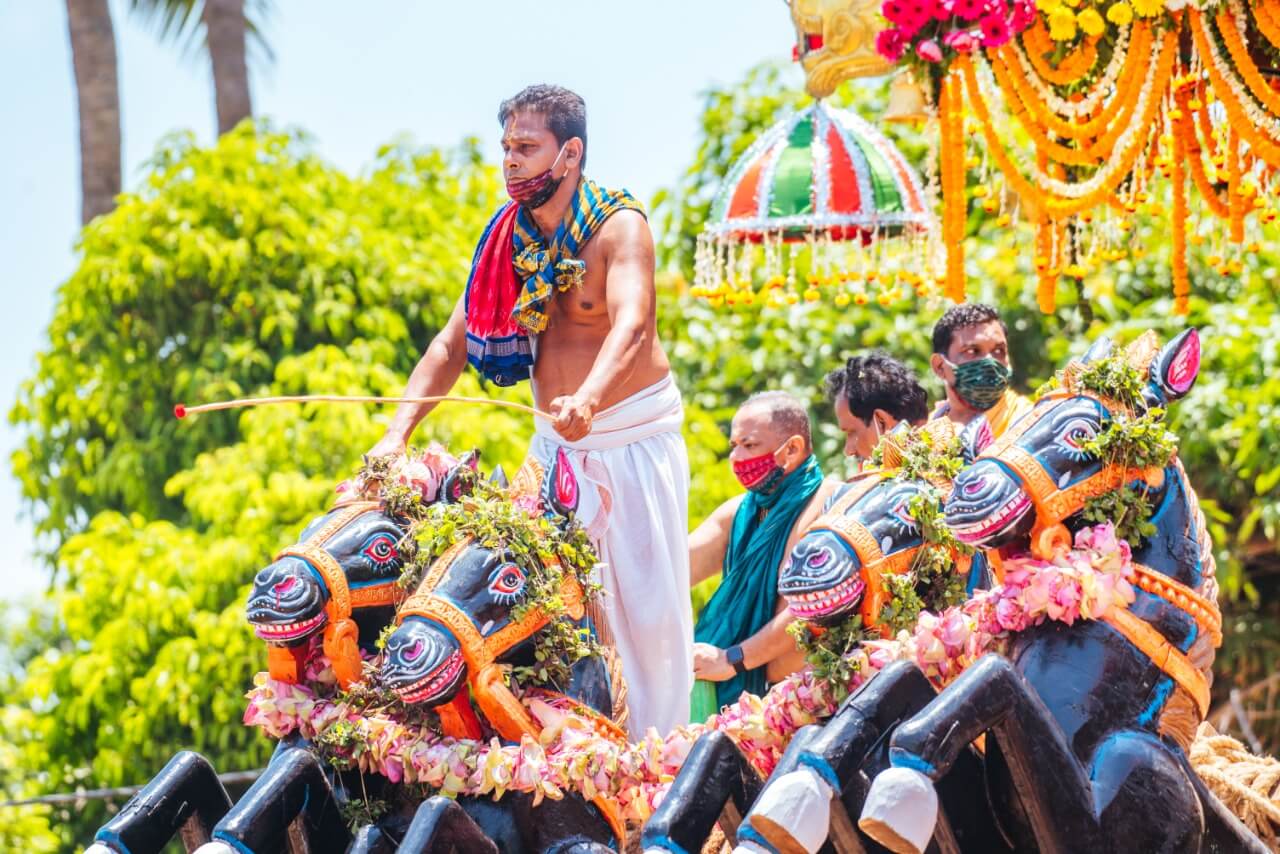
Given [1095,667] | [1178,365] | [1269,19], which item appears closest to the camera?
[1095,667]

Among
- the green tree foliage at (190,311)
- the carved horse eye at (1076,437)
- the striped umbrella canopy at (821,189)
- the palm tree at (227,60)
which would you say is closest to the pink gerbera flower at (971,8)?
the striped umbrella canopy at (821,189)

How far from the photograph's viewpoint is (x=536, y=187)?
479cm

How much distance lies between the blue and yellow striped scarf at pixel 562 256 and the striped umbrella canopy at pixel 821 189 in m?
3.82

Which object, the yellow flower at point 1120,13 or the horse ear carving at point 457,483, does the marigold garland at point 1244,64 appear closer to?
the yellow flower at point 1120,13

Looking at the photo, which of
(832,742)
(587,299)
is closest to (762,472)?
(587,299)

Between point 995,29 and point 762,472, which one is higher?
point 995,29

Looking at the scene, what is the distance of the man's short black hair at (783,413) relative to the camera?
579 cm

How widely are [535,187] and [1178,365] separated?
5.80 ft

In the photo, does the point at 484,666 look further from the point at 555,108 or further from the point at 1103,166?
the point at 1103,166

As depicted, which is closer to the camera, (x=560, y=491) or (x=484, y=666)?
(x=484, y=666)

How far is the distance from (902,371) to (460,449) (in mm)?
4154

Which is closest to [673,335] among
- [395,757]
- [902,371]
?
[902,371]

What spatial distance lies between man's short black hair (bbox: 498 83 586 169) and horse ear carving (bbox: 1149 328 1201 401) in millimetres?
1687

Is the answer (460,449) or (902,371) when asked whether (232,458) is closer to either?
(460,449)
